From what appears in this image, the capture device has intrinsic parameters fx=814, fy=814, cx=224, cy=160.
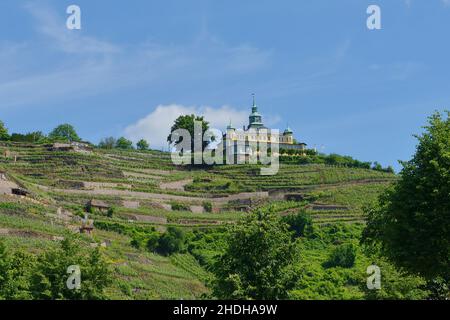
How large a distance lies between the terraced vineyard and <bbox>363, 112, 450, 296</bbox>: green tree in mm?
25018

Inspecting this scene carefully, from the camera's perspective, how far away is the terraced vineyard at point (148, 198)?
68.5 m

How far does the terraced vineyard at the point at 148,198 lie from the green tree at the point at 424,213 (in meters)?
25.0

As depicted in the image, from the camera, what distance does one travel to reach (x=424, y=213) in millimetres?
38531

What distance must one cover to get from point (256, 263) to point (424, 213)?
8.40 metres

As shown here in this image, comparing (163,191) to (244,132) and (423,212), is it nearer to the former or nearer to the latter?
(244,132)

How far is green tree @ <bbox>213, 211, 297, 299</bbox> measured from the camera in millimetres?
39062

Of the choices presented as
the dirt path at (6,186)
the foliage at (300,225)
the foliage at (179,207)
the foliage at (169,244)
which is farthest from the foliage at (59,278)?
the foliage at (179,207)

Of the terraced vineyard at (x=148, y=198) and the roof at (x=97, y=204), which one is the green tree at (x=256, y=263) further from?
the roof at (x=97, y=204)

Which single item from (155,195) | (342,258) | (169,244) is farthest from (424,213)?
(155,195)

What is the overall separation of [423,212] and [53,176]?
72.6 metres

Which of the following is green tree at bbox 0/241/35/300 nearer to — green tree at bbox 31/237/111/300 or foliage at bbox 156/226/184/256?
green tree at bbox 31/237/111/300

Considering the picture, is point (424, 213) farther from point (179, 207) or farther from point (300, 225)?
point (179, 207)

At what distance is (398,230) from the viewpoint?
3950cm

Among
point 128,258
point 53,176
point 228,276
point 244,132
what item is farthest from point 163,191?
point 228,276
